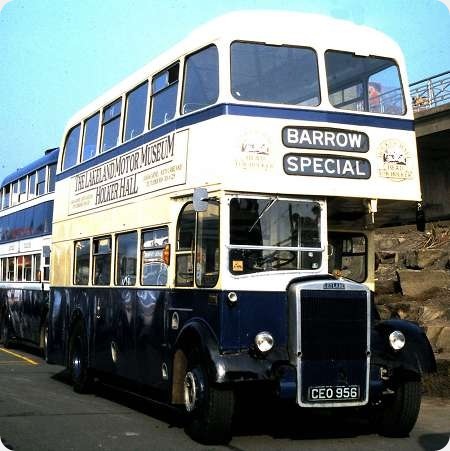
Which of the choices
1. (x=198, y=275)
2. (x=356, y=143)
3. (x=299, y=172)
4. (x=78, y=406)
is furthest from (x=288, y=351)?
(x=78, y=406)

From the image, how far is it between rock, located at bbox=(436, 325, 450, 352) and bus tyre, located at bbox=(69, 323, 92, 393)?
6.24m

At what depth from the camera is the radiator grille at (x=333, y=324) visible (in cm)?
781

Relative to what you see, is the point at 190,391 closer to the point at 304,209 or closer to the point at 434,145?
the point at 304,209

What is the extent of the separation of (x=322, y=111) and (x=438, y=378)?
205 inches

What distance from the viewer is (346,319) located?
26.2ft

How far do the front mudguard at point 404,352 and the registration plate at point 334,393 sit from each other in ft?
1.51

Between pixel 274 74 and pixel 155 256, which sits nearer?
pixel 274 74

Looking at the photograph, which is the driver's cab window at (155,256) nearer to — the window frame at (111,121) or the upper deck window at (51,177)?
the window frame at (111,121)

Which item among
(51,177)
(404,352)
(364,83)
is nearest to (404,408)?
(404,352)

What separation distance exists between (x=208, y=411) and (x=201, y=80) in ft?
12.3

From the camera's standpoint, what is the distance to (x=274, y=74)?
8.38 metres

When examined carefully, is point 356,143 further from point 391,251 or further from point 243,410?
point 391,251

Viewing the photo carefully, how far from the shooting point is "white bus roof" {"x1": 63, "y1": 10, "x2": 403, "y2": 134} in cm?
845

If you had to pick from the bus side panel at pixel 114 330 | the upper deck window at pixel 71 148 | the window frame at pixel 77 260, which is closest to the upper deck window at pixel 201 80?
the bus side panel at pixel 114 330
